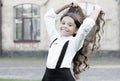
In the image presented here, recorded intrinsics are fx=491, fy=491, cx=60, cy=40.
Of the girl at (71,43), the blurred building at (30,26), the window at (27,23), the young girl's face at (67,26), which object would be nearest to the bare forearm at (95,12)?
the girl at (71,43)

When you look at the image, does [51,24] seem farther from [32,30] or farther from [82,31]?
[32,30]

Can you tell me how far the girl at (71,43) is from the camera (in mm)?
4301

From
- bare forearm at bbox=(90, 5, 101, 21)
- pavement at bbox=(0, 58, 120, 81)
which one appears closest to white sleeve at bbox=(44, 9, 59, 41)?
bare forearm at bbox=(90, 5, 101, 21)

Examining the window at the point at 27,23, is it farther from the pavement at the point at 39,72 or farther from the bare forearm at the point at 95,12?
the bare forearm at the point at 95,12

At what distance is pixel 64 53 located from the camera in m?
4.36

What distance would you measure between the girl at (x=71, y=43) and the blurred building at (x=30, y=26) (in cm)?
2011

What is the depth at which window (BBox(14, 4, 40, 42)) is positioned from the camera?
24.7 metres

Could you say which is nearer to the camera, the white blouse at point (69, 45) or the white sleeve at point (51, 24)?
the white blouse at point (69, 45)

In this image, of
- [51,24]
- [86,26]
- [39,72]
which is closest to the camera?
[86,26]

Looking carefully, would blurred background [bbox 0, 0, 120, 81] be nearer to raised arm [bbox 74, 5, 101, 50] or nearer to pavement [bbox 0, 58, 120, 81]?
pavement [bbox 0, 58, 120, 81]

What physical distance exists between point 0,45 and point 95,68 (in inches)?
303

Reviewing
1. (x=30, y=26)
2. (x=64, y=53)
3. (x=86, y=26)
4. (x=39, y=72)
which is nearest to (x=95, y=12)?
(x=86, y=26)

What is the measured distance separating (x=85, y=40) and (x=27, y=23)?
67.2 feet

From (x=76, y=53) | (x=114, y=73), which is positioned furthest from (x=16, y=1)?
(x=76, y=53)
